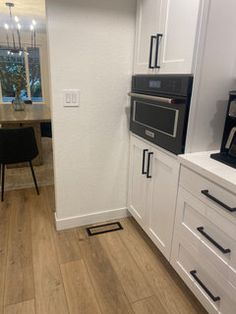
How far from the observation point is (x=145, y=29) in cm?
166

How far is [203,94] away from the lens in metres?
1.30

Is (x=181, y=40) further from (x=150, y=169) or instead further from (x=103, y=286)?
(x=103, y=286)

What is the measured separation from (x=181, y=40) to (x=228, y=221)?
37.2 inches

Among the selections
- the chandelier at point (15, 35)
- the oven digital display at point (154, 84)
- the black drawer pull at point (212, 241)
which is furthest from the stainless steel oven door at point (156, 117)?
the chandelier at point (15, 35)

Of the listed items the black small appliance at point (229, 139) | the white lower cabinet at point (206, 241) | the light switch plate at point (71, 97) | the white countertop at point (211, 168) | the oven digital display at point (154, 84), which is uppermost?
the oven digital display at point (154, 84)

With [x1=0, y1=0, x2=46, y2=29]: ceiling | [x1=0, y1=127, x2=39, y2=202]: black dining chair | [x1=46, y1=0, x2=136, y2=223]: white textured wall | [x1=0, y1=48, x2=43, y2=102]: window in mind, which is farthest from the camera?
[x1=0, y1=48, x2=43, y2=102]: window

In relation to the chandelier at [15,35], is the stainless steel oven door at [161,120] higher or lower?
lower

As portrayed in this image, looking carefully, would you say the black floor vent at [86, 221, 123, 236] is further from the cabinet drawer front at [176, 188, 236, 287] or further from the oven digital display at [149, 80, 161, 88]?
the oven digital display at [149, 80, 161, 88]

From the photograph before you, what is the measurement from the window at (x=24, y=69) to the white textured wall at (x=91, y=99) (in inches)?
203

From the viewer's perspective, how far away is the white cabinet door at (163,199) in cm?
148

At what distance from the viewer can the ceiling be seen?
3.95 meters

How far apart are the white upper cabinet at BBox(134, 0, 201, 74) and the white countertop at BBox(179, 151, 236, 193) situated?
46 centimetres

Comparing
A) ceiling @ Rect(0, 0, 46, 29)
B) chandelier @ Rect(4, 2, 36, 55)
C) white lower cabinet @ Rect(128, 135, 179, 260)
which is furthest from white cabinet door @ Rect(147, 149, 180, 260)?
chandelier @ Rect(4, 2, 36, 55)

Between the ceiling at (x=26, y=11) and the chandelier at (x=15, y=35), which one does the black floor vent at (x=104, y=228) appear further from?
the chandelier at (x=15, y=35)
